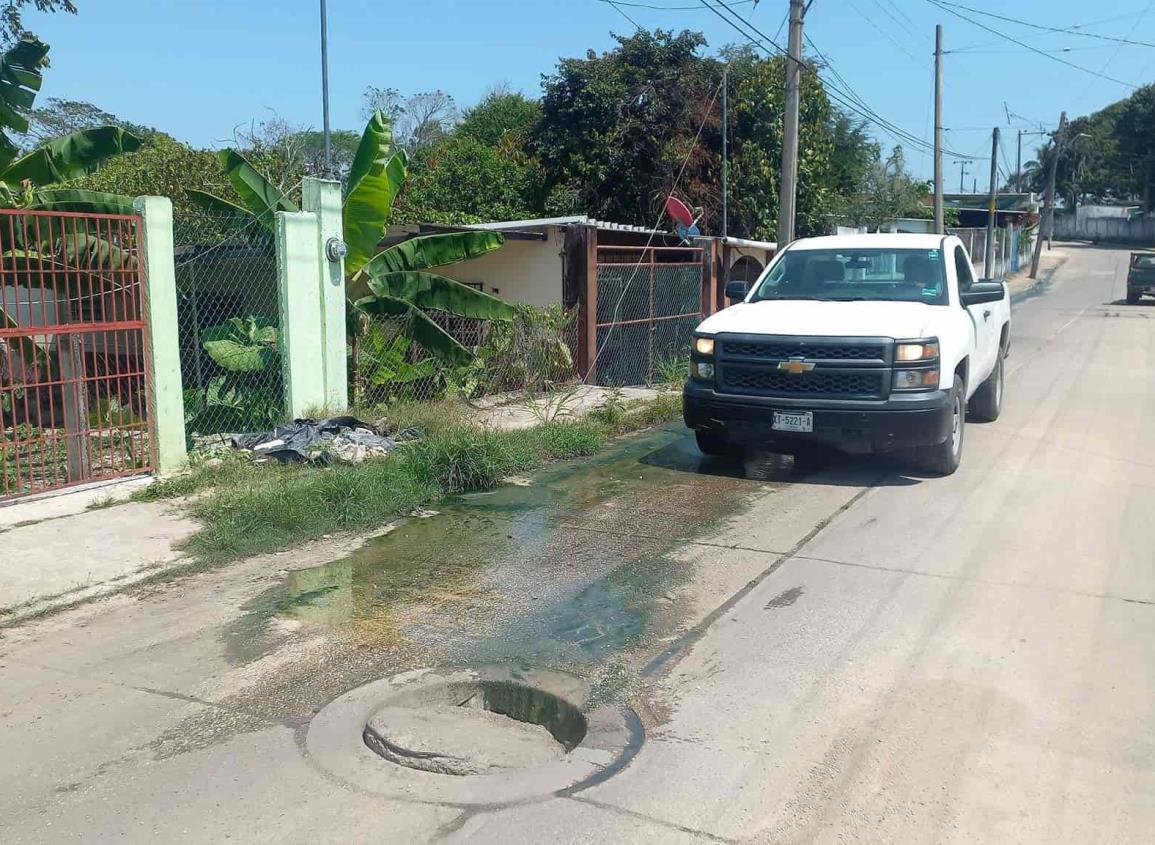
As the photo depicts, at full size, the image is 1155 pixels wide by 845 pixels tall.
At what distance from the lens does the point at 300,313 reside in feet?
32.7

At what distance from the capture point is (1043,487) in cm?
861

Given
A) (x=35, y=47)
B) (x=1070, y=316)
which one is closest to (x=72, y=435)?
(x=35, y=47)

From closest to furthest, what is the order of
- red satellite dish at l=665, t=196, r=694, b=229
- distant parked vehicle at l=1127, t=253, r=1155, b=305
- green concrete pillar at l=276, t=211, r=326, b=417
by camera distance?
green concrete pillar at l=276, t=211, r=326, b=417, red satellite dish at l=665, t=196, r=694, b=229, distant parked vehicle at l=1127, t=253, r=1155, b=305

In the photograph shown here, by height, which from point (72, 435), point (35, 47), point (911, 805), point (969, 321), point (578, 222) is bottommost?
point (911, 805)

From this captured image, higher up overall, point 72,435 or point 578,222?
point 578,222

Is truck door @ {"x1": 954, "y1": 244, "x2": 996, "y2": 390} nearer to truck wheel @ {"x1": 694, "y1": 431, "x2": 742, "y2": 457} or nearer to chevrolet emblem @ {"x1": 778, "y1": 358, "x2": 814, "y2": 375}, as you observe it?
chevrolet emblem @ {"x1": 778, "y1": 358, "x2": 814, "y2": 375}

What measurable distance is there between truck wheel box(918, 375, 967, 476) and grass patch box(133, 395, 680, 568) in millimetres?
3205

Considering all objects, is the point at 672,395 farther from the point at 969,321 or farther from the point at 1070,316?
the point at 1070,316

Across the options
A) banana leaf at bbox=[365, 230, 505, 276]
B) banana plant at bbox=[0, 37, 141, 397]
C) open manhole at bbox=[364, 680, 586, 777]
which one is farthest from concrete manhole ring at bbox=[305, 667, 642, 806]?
banana leaf at bbox=[365, 230, 505, 276]

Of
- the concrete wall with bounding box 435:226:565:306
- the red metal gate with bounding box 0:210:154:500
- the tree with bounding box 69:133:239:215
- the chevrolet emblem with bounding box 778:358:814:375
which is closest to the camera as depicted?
the red metal gate with bounding box 0:210:154:500

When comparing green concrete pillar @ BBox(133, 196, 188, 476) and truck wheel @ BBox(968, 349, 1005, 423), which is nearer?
green concrete pillar @ BBox(133, 196, 188, 476)

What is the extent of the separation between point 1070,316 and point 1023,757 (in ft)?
93.3

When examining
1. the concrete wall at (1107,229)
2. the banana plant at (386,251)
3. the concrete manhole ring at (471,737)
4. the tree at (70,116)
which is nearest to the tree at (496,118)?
the tree at (70,116)

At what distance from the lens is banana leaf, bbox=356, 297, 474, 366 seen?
11.1 meters
